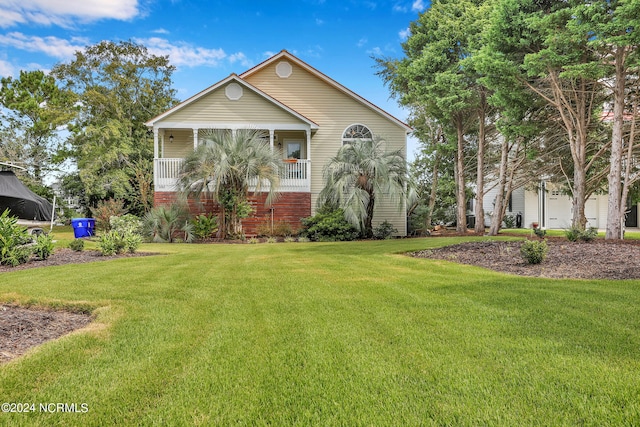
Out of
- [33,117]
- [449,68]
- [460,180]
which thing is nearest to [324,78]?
[449,68]

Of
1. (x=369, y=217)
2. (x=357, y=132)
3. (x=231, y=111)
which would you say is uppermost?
(x=231, y=111)

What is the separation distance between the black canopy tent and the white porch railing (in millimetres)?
4179

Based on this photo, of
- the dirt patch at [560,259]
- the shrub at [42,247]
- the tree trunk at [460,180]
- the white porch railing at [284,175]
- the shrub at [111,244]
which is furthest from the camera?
the tree trunk at [460,180]

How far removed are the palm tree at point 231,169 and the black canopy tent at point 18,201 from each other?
5.48 m

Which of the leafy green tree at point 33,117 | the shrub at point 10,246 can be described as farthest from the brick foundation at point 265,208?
the leafy green tree at point 33,117

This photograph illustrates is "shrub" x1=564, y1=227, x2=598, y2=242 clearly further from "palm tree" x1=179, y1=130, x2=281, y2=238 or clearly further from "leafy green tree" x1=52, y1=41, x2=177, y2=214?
"leafy green tree" x1=52, y1=41, x2=177, y2=214

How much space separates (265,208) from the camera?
53.0ft

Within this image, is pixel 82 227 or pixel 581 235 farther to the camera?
pixel 82 227

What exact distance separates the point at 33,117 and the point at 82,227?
→ 16085 millimetres

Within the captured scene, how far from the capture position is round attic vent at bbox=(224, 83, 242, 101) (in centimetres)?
1689

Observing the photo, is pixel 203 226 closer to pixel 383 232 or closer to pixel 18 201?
pixel 18 201

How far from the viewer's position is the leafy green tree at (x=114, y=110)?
22625mm

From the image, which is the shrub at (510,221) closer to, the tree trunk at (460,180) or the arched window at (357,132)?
the tree trunk at (460,180)

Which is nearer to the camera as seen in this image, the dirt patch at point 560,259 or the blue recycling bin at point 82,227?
the dirt patch at point 560,259
